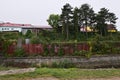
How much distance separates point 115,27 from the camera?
5394cm

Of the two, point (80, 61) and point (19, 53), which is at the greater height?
point (19, 53)

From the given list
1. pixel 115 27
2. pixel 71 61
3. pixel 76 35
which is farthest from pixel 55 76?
pixel 115 27

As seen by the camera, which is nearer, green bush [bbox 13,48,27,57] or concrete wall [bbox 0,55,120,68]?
concrete wall [bbox 0,55,120,68]

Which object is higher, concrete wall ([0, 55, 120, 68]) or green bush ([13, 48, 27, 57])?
green bush ([13, 48, 27, 57])

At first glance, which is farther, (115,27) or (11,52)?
(115,27)

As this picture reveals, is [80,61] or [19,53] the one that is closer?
[80,61]

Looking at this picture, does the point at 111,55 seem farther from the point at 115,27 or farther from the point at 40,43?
the point at 115,27

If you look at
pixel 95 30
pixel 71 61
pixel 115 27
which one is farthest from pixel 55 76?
pixel 115 27

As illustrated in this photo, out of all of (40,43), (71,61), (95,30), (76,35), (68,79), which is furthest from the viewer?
→ (95,30)

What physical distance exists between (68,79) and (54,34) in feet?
126

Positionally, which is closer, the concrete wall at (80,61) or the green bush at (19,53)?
the concrete wall at (80,61)

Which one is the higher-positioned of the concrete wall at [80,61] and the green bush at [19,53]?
the green bush at [19,53]

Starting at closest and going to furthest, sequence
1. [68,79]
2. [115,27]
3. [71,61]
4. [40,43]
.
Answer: [68,79] < [71,61] < [40,43] < [115,27]

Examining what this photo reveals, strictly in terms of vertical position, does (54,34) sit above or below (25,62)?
above
